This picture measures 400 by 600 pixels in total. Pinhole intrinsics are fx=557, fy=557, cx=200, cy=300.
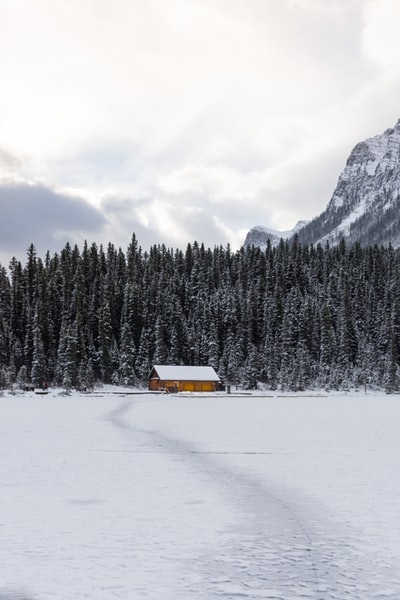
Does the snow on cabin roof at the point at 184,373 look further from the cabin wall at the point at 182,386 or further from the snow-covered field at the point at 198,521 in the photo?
the snow-covered field at the point at 198,521

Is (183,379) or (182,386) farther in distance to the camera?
(183,379)

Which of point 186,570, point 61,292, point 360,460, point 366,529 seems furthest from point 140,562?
point 61,292

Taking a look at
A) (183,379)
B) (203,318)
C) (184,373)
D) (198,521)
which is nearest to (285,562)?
(198,521)

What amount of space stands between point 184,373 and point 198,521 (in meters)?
88.8

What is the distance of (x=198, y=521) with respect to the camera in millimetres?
11867

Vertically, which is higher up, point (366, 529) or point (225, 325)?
point (225, 325)

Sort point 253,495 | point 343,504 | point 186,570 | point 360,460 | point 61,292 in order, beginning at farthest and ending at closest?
point 61,292, point 360,460, point 253,495, point 343,504, point 186,570

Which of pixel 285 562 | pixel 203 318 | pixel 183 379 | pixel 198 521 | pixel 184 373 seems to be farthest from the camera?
pixel 203 318

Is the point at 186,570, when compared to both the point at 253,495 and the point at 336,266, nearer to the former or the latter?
the point at 253,495

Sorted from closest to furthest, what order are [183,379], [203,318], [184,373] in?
[183,379]
[184,373]
[203,318]

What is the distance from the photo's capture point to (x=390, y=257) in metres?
185

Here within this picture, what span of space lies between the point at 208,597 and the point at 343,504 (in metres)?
6.94

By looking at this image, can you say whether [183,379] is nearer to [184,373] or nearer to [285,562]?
[184,373]

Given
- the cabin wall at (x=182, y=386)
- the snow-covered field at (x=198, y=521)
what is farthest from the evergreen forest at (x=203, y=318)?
the snow-covered field at (x=198, y=521)
